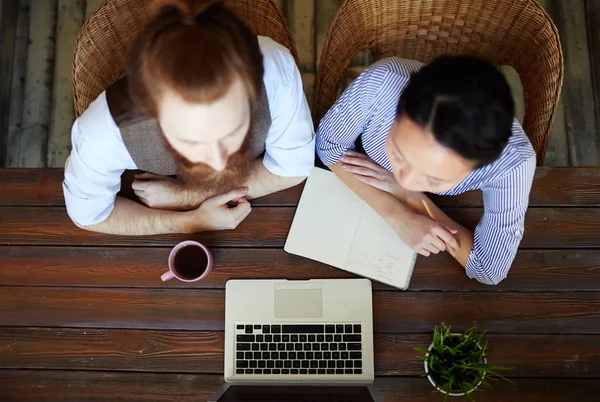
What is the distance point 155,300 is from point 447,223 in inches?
26.1

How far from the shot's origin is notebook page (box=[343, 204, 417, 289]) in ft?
3.58

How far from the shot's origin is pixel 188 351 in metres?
1.08

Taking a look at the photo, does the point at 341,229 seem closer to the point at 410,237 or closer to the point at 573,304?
the point at 410,237

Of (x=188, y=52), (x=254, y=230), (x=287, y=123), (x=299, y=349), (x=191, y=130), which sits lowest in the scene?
(x=299, y=349)

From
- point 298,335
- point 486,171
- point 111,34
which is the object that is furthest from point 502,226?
point 111,34

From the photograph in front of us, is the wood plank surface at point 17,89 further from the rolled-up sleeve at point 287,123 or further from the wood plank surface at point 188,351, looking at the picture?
the rolled-up sleeve at point 287,123

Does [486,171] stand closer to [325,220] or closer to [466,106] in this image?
[466,106]

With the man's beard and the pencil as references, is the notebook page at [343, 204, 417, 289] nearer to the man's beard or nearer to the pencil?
the pencil

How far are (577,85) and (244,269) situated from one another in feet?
4.89

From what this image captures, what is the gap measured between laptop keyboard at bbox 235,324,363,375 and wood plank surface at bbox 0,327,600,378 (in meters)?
0.05

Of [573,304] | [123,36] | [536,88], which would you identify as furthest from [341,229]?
[123,36]

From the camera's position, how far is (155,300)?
1.10 m

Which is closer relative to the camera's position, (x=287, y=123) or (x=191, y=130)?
(x=191, y=130)

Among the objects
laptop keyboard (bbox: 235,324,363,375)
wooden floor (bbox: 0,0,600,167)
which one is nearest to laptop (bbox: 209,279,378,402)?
laptop keyboard (bbox: 235,324,363,375)
